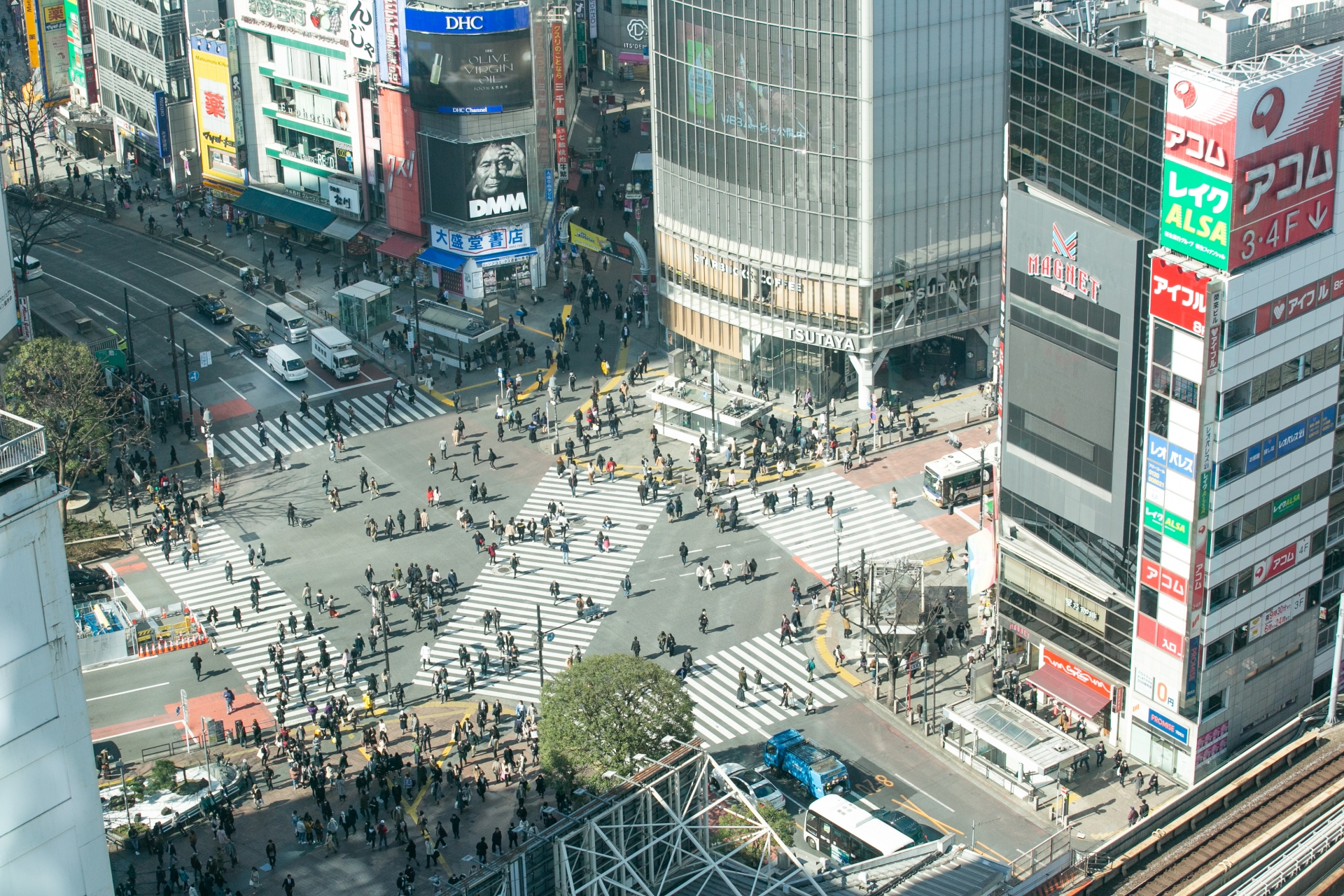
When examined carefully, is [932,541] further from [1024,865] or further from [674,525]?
→ [1024,865]

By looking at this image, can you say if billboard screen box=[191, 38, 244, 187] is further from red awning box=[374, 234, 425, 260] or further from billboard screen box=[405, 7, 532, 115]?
billboard screen box=[405, 7, 532, 115]

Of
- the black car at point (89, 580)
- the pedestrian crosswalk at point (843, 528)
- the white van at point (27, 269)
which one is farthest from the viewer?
the white van at point (27, 269)

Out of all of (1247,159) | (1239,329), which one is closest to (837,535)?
(1239,329)

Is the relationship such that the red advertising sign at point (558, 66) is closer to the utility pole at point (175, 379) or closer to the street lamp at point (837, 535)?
the utility pole at point (175, 379)

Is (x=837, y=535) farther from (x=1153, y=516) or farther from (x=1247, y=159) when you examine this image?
(x=1247, y=159)

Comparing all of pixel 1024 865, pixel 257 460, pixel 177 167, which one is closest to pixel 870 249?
pixel 257 460

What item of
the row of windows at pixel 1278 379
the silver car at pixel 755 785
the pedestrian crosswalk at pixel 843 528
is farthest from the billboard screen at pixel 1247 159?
the pedestrian crosswalk at pixel 843 528

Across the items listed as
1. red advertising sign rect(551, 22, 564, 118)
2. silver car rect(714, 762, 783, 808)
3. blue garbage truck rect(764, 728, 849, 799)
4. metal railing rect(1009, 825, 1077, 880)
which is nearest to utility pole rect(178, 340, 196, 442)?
red advertising sign rect(551, 22, 564, 118)
